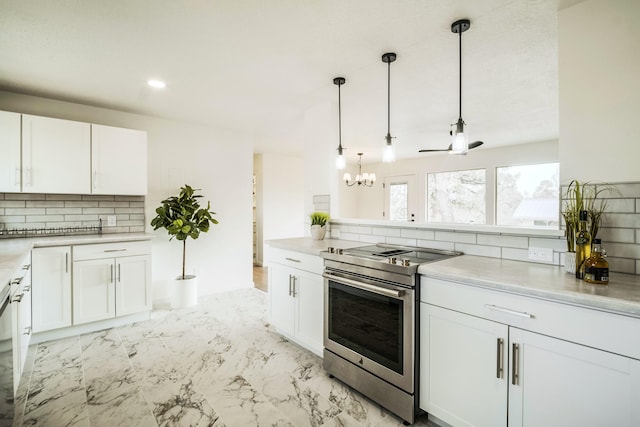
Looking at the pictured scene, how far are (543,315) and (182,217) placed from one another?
141 inches

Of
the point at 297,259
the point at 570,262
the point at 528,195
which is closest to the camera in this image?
the point at 570,262

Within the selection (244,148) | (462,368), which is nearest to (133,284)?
(244,148)

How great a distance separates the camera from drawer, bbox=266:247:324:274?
243cm

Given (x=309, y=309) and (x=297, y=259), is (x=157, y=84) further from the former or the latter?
(x=309, y=309)

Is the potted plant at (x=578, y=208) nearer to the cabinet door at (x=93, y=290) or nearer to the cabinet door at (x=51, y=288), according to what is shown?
the cabinet door at (x=93, y=290)

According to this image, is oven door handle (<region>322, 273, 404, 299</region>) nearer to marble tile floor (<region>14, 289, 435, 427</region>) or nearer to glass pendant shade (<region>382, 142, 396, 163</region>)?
marble tile floor (<region>14, 289, 435, 427</region>)

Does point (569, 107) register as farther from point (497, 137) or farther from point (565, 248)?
point (497, 137)

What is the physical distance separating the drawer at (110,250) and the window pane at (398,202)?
5924 millimetres

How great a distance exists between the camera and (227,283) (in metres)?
4.55

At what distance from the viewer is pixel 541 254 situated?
183cm

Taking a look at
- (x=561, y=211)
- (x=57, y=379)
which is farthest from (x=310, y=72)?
(x=57, y=379)

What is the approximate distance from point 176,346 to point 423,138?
487 cm

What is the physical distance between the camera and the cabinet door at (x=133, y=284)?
3.20 metres

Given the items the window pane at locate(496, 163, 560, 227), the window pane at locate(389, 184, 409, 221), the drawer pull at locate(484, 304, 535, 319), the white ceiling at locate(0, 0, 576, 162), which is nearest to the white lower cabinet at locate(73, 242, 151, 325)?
the white ceiling at locate(0, 0, 576, 162)
